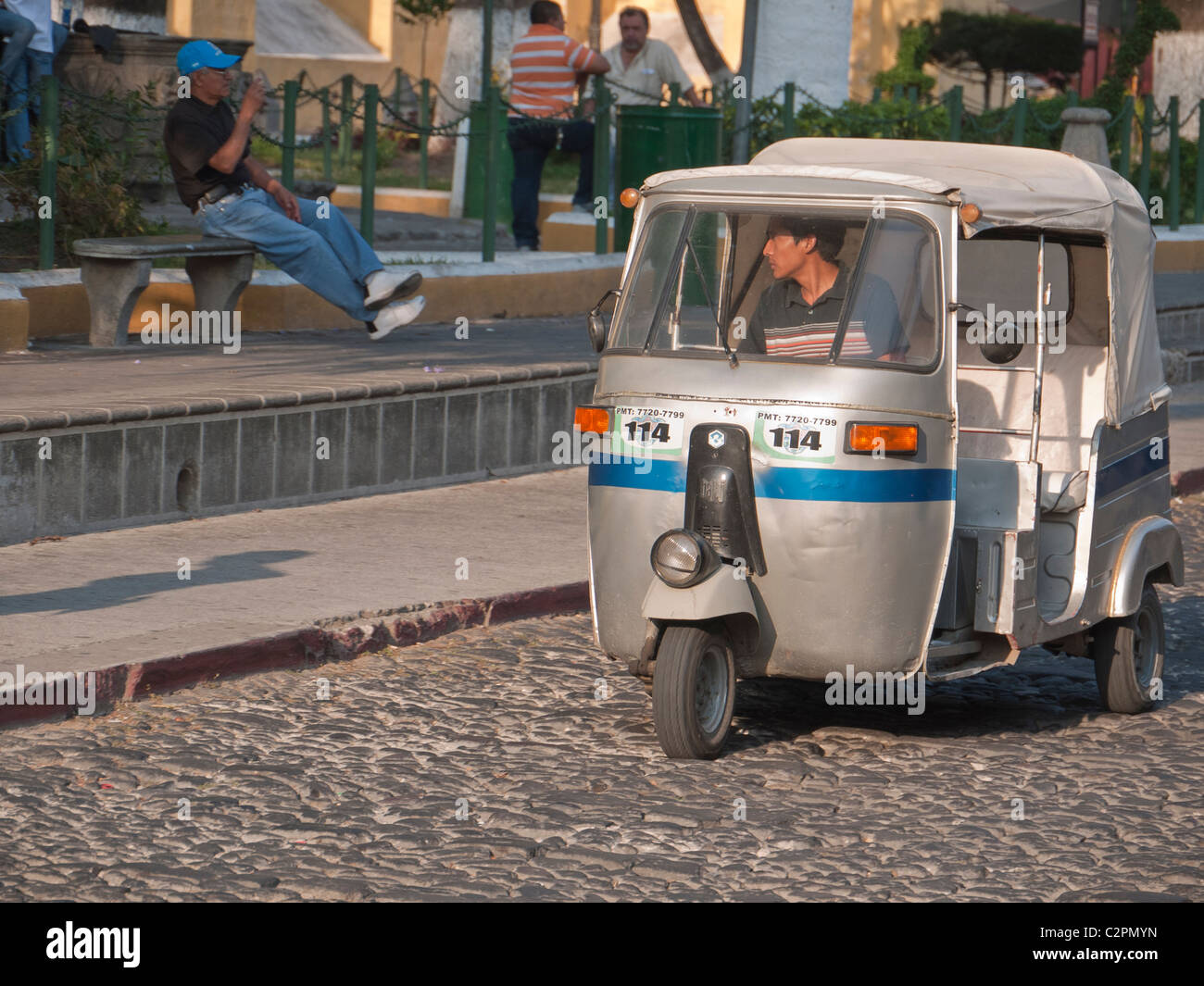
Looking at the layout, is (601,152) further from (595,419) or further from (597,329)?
(595,419)

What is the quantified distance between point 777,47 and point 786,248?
1652cm

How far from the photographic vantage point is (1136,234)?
22.6ft

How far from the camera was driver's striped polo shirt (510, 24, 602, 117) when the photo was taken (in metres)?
15.3

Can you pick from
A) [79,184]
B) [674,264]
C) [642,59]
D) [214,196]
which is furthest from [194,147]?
[642,59]

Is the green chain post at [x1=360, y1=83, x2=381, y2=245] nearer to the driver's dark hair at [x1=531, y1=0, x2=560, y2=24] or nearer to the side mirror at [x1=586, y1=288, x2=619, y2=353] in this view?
the driver's dark hair at [x1=531, y1=0, x2=560, y2=24]

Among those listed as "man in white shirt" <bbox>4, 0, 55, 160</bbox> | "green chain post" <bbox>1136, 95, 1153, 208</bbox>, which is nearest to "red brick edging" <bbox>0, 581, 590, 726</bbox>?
"man in white shirt" <bbox>4, 0, 55, 160</bbox>

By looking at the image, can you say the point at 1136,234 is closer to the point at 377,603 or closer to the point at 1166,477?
the point at 1166,477

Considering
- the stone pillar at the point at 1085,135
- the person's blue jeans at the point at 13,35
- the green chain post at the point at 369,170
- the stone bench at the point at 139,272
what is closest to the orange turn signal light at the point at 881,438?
the stone bench at the point at 139,272

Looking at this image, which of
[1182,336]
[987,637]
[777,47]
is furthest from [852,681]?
[777,47]

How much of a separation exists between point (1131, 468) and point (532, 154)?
349 inches

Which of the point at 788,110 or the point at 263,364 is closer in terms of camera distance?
the point at 263,364

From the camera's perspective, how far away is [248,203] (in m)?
10.7

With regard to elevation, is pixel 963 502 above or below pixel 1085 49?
below

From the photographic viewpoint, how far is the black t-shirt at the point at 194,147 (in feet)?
35.0
